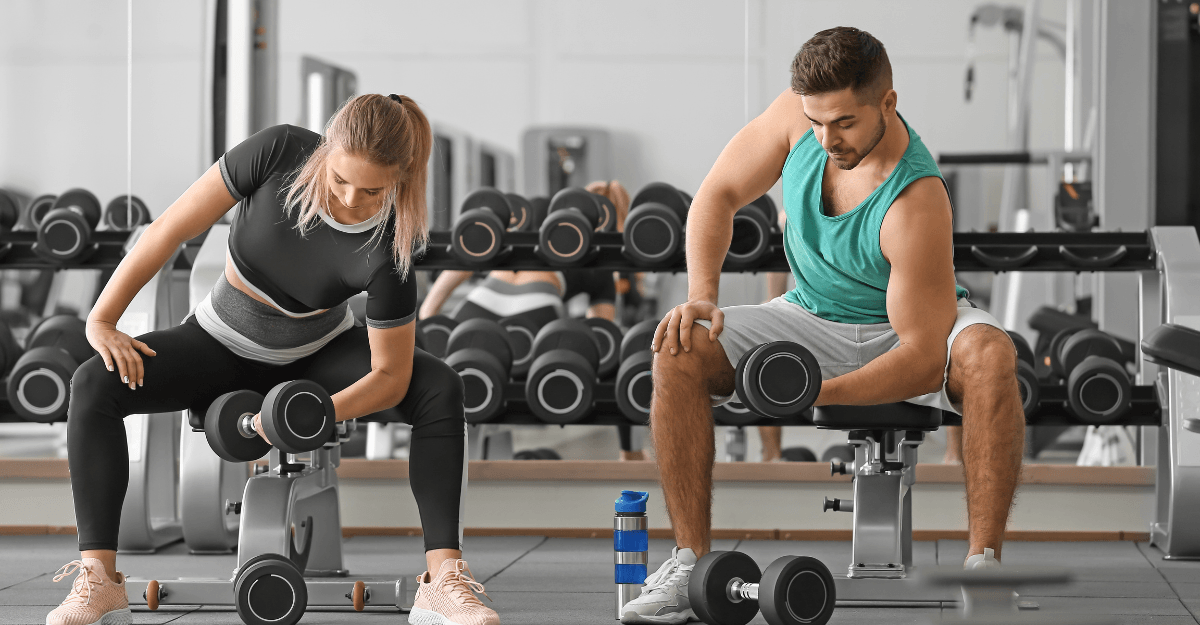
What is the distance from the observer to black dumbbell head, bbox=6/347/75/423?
229cm

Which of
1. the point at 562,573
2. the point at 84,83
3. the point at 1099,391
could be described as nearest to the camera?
the point at 562,573

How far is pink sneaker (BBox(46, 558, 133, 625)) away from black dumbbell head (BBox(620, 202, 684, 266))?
49.0 inches

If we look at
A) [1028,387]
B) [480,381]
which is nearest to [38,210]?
[480,381]

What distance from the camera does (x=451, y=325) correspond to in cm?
296

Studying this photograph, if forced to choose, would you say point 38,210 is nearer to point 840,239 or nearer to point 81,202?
point 81,202

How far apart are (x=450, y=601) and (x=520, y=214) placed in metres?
1.60

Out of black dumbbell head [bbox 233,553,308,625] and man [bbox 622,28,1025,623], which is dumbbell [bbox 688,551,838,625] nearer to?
man [bbox 622,28,1025,623]

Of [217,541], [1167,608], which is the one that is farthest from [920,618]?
[217,541]

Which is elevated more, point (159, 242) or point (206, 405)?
point (159, 242)

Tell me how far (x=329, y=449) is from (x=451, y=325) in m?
0.94

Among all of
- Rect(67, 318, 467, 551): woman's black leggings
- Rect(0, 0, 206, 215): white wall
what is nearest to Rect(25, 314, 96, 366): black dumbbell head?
Rect(67, 318, 467, 551): woman's black leggings

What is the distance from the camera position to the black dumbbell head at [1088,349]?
2518mm

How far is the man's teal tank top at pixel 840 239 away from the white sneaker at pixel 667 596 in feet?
1.51

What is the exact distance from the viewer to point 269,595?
1.57 metres
